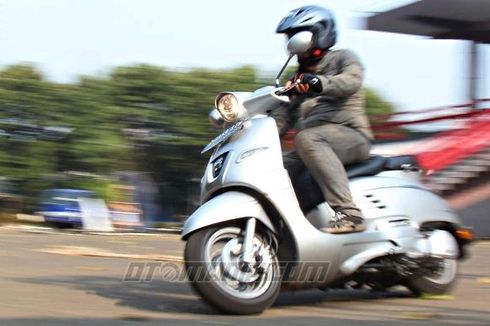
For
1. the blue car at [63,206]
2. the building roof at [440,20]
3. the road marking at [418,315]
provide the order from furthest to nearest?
1. the building roof at [440,20]
2. the blue car at [63,206]
3. the road marking at [418,315]

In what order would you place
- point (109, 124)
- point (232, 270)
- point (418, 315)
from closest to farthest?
point (232, 270), point (418, 315), point (109, 124)

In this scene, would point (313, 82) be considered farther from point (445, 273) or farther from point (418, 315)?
point (445, 273)

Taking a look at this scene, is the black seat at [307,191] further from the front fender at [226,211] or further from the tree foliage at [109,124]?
the tree foliage at [109,124]

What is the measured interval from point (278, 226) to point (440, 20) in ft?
45.4

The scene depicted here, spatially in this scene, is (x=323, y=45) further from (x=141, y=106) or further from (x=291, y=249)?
(x=141, y=106)

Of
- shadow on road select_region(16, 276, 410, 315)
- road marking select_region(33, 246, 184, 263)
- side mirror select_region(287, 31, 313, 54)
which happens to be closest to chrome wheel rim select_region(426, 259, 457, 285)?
shadow on road select_region(16, 276, 410, 315)

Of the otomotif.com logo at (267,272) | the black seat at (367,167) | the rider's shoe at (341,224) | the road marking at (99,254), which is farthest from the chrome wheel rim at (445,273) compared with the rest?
the road marking at (99,254)

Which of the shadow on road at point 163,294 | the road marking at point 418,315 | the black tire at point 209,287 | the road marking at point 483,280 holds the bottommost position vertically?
the road marking at point 483,280

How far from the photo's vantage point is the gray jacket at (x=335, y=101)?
17.4 feet

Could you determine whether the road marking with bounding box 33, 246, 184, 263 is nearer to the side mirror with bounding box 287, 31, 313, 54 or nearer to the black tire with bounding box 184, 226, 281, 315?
the black tire with bounding box 184, 226, 281, 315

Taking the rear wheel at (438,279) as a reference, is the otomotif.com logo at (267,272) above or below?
above

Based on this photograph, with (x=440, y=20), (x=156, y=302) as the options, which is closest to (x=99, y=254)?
(x=156, y=302)

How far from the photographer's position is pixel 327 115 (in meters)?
5.50

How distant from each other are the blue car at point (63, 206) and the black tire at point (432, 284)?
7.79 meters
